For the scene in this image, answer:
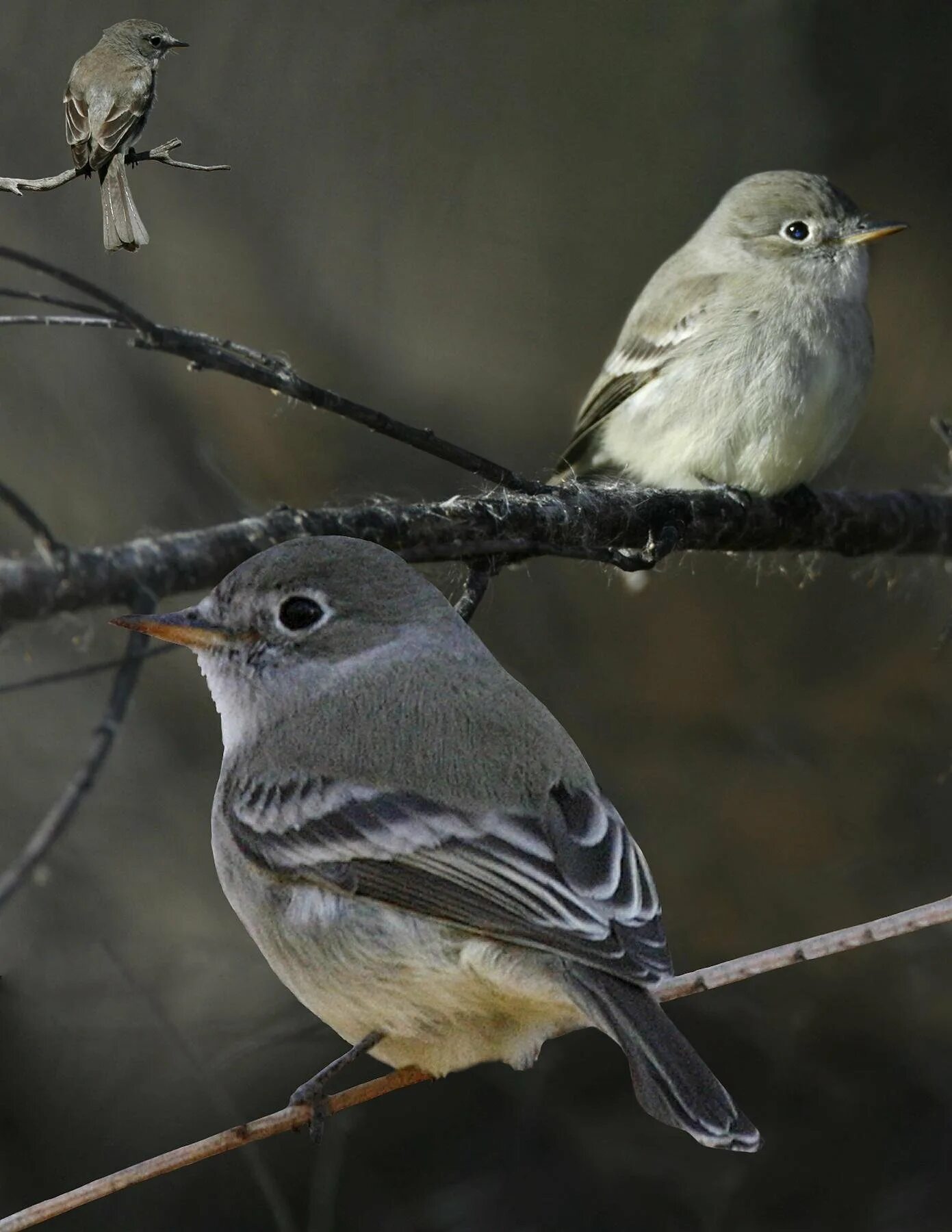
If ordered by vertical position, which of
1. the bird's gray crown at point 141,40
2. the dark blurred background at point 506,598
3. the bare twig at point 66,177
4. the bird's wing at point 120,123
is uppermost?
the bird's gray crown at point 141,40

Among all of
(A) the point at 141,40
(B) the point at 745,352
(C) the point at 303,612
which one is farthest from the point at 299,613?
(B) the point at 745,352


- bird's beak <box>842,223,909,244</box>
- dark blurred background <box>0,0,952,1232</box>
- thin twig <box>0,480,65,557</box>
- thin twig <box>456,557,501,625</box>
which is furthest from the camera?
bird's beak <box>842,223,909,244</box>

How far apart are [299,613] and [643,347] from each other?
148 centimetres

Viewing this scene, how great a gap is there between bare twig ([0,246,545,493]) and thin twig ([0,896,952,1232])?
1.14 feet

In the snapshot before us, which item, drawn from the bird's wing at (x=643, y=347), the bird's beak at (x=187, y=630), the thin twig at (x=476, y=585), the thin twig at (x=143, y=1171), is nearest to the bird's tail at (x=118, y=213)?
the bird's beak at (x=187, y=630)

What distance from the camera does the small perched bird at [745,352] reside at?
7.01 ft

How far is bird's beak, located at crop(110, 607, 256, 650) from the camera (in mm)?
879

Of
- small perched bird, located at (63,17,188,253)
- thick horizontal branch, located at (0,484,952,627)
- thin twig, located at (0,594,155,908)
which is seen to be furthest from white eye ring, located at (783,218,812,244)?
thin twig, located at (0,594,155,908)

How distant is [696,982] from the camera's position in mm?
822

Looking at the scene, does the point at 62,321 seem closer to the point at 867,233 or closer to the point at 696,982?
the point at 696,982

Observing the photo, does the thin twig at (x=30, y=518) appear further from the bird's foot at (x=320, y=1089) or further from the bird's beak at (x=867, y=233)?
the bird's beak at (x=867, y=233)

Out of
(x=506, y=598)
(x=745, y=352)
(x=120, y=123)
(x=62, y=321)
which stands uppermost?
(x=120, y=123)

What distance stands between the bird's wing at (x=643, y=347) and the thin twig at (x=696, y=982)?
150 cm

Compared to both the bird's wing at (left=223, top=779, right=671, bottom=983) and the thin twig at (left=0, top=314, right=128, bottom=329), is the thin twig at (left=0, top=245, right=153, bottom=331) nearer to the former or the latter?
the thin twig at (left=0, top=314, right=128, bottom=329)
